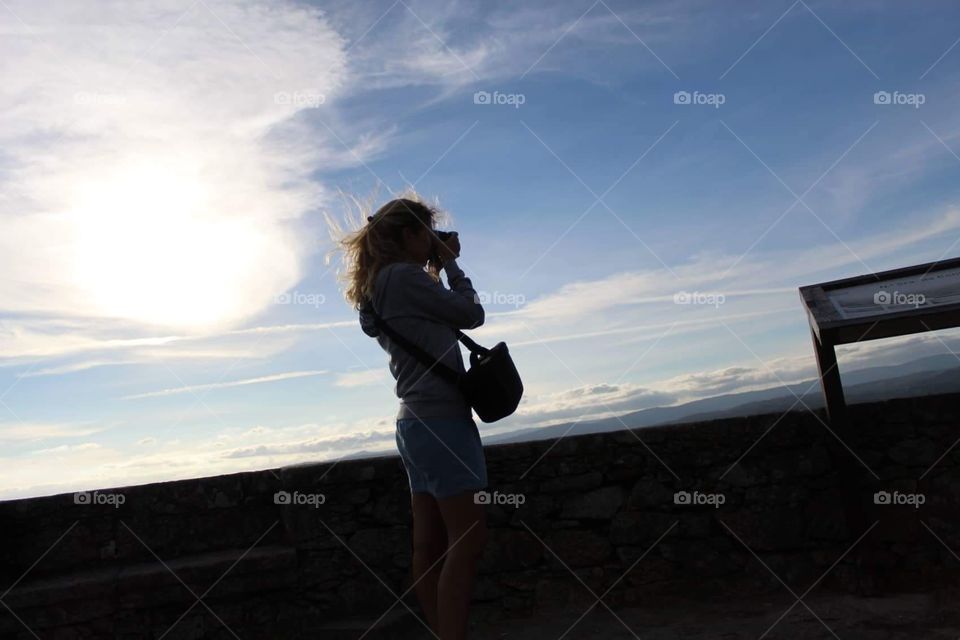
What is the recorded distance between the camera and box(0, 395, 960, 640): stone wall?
173 inches

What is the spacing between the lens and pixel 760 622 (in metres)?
3.96

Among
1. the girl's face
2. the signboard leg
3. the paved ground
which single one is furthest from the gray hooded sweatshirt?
the signboard leg

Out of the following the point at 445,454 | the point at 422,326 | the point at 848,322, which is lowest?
the point at 445,454

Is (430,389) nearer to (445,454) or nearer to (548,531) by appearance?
(445,454)

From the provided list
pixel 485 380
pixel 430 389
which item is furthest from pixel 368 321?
pixel 485 380

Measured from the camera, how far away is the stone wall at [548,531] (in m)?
4.39

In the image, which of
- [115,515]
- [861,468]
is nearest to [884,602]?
[861,468]

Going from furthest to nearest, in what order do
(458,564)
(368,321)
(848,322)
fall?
1. (848,322)
2. (368,321)
3. (458,564)

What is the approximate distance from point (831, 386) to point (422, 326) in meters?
2.49

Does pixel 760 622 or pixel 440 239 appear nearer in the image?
pixel 440 239

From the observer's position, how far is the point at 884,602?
4.02 metres

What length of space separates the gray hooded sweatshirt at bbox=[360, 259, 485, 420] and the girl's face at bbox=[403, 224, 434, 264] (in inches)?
4.4

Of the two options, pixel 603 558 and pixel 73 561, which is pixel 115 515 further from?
pixel 603 558

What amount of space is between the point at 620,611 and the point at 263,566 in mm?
2070
